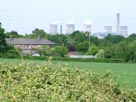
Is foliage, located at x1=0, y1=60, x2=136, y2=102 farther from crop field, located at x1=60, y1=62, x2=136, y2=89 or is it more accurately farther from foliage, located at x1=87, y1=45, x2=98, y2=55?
foliage, located at x1=87, y1=45, x2=98, y2=55

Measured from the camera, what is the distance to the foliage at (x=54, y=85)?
565cm

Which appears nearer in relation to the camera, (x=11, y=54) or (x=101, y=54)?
(x=11, y=54)

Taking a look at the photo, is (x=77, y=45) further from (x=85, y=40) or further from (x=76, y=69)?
(x=76, y=69)

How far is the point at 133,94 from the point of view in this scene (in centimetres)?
738

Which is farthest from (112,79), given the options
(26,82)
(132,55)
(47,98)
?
(132,55)

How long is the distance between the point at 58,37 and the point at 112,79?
99.4m

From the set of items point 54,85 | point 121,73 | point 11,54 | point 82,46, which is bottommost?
point 121,73

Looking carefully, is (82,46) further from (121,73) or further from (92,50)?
(121,73)

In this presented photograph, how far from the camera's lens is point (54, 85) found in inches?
259

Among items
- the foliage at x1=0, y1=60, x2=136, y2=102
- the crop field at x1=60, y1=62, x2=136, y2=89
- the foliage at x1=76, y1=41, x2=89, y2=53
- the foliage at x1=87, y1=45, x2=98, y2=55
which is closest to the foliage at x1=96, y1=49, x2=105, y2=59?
the foliage at x1=87, y1=45, x2=98, y2=55

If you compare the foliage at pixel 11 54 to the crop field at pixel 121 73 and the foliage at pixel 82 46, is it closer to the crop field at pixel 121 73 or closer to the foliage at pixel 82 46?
the crop field at pixel 121 73

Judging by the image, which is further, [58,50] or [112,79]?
[58,50]

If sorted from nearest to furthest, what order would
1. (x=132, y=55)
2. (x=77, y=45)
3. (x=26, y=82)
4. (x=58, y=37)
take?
(x=26, y=82)
(x=132, y=55)
(x=77, y=45)
(x=58, y=37)

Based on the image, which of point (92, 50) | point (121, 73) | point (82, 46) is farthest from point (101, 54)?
point (121, 73)
